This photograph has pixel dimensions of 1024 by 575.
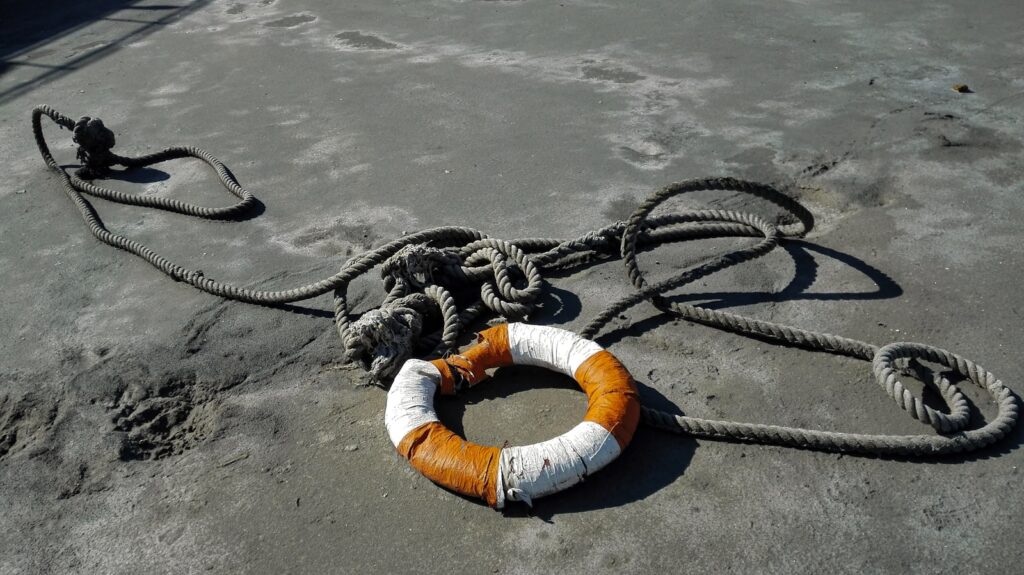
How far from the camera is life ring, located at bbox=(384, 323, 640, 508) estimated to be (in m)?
2.71

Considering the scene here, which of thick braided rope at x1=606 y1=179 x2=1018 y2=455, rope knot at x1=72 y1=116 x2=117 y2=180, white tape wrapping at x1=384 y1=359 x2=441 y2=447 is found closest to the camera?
thick braided rope at x1=606 y1=179 x2=1018 y2=455

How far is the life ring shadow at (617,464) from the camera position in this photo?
2742 mm

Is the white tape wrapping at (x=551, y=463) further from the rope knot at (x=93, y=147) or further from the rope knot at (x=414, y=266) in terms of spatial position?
the rope knot at (x=93, y=147)

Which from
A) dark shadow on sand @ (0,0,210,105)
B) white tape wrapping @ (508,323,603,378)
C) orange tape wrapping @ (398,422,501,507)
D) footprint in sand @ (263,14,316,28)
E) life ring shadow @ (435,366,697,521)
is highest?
white tape wrapping @ (508,323,603,378)

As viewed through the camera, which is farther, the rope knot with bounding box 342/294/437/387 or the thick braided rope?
the rope knot with bounding box 342/294/437/387


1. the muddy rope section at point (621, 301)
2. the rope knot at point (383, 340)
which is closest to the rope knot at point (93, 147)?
the muddy rope section at point (621, 301)

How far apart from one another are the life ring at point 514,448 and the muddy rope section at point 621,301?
0.67ft

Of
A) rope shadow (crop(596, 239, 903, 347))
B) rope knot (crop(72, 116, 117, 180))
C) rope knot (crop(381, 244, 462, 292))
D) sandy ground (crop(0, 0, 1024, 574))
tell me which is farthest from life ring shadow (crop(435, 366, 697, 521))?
rope knot (crop(72, 116, 117, 180))

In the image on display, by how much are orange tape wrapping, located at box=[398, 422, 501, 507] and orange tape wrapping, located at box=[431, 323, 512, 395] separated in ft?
0.96

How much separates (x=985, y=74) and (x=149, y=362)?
19.6ft

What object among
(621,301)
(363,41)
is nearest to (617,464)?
(621,301)

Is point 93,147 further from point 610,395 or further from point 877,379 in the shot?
point 877,379

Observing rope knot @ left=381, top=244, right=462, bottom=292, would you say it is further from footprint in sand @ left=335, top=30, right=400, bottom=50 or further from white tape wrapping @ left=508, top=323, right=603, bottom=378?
footprint in sand @ left=335, top=30, right=400, bottom=50

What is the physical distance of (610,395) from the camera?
9.64 feet
